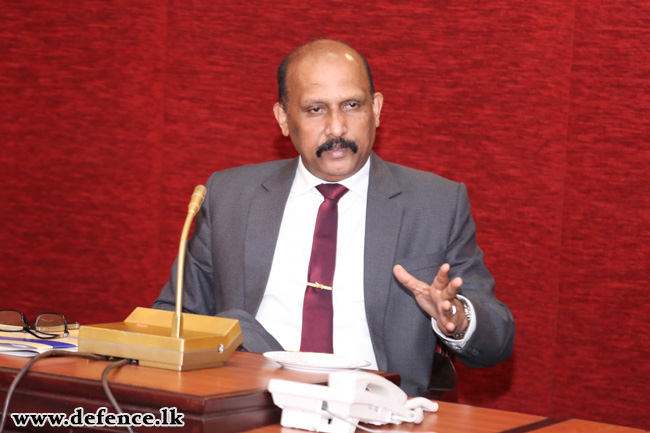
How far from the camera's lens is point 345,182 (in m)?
2.31

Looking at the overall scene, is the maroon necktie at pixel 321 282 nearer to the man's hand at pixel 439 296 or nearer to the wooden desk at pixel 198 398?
the man's hand at pixel 439 296

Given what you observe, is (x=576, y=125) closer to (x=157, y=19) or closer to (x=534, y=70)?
(x=534, y=70)

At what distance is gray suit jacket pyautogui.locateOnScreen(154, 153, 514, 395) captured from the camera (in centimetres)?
206

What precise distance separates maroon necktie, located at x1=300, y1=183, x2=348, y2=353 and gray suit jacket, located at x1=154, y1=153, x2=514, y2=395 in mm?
100

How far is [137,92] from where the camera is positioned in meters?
3.61

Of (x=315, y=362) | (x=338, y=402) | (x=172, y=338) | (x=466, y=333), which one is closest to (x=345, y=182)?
(x=466, y=333)

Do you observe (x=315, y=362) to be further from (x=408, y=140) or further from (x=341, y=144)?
(x=408, y=140)

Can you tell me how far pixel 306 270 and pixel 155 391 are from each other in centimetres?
108

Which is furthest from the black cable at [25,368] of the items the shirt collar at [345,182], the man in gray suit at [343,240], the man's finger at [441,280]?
the shirt collar at [345,182]

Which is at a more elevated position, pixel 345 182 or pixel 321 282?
pixel 345 182

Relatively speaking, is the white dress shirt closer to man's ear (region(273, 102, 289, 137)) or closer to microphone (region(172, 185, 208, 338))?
man's ear (region(273, 102, 289, 137))

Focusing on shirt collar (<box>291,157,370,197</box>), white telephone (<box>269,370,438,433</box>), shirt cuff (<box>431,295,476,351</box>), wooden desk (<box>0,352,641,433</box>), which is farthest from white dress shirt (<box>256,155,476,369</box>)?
white telephone (<box>269,370,438,433</box>)

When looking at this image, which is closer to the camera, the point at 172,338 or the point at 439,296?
the point at 172,338

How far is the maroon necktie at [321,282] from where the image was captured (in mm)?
2084
